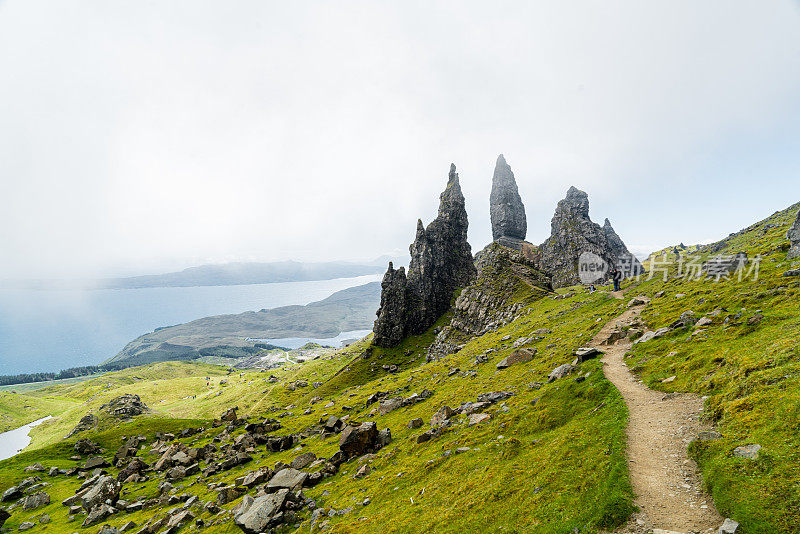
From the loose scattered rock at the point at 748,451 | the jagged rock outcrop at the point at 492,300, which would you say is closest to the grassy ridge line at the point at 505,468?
the loose scattered rock at the point at 748,451

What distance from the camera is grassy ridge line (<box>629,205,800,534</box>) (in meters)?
13.7

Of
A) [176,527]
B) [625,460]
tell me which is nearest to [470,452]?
[625,460]

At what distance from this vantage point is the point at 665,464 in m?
18.9

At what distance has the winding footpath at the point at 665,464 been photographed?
49.0 ft

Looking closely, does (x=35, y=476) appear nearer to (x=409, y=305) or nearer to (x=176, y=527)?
(x=176, y=527)

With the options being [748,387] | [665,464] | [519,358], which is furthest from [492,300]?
[665,464]

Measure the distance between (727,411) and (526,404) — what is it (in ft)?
58.5

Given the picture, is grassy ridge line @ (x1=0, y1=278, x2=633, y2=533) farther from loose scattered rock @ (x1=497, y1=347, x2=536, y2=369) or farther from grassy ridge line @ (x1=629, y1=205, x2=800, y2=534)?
grassy ridge line @ (x1=629, y1=205, x2=800, y2=534)

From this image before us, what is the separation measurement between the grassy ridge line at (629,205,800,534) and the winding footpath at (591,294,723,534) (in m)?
0.92

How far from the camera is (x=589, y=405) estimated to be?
2975 cm

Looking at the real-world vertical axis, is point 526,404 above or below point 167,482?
above

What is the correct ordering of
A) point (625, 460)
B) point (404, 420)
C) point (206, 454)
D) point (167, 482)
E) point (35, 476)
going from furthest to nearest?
point (35, 476)
point (206, 454)
point (167, 482)
point (404, 420)
point (625, 460)

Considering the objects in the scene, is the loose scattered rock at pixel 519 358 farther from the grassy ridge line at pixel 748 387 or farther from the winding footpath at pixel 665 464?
the winding footpath at pixel 665 464

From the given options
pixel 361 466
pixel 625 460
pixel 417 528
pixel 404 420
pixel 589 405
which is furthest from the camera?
pixel 404 420
